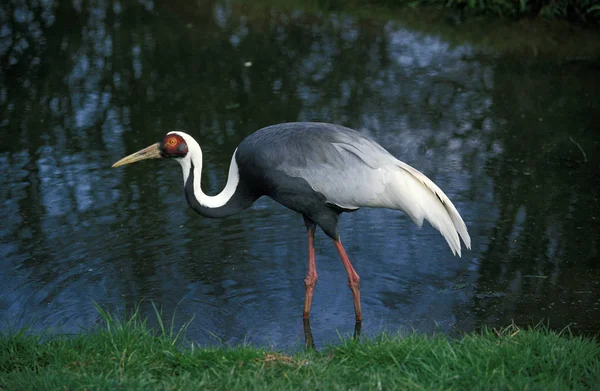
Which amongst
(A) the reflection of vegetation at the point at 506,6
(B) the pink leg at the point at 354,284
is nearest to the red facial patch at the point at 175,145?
(B) the pink leg at the point at 354,284

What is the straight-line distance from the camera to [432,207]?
5.28 m

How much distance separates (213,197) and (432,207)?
1311 mm

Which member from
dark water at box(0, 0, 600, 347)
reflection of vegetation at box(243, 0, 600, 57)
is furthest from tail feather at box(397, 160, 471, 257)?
reflection of vegetation at box(243, 0, 600, 57)

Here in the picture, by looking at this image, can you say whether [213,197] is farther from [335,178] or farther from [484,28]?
[484,28]

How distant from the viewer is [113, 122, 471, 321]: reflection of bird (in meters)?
5.29

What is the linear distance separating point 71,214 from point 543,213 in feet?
10.9

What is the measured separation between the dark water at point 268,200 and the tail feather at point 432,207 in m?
0.40

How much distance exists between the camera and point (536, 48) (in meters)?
10.4

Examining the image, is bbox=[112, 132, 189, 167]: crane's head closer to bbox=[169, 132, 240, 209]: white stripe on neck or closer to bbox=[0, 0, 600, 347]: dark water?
bbox=[169, 132, 240, 209]: white stripe on neck

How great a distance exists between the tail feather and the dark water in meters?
0.40

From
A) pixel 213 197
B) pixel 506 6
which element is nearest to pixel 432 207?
pixel 213 197

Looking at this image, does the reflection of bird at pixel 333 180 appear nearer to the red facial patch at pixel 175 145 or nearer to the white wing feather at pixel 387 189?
the white wing feather at pixel 387 189

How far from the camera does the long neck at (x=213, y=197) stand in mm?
5559

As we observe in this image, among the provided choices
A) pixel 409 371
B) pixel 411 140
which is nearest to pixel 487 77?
pixel 411 140
